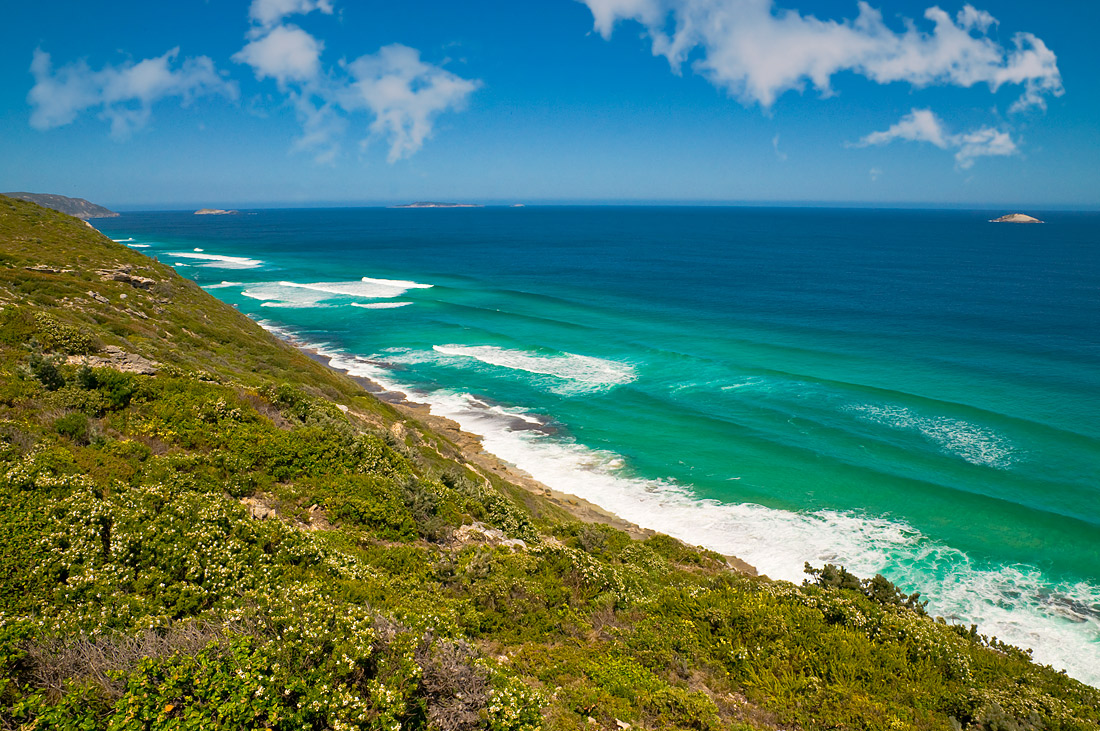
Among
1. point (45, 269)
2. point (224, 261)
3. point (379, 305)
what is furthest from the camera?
point (224, 261)

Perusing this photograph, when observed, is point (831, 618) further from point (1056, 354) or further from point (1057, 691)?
point (1056, 354)

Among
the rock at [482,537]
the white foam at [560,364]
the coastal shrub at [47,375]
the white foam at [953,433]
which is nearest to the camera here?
the rock at [482,537]

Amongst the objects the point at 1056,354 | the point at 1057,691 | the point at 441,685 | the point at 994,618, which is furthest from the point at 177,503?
the point at 1056,354

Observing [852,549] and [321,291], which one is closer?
[852,549]

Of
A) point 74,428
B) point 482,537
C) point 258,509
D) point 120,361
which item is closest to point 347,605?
point 258,509

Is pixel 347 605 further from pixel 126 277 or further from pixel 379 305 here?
pixel 379 305

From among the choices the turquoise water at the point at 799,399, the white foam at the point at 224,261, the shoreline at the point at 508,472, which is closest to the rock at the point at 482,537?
the shoreline at the point at 508,472

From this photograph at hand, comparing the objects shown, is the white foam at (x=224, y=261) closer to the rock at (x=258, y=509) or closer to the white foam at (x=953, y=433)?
the white foam at (x=953, y=433)

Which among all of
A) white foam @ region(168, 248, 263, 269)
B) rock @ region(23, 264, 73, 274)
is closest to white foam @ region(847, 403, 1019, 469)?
rock @ region(23, 264, 73, 274)
